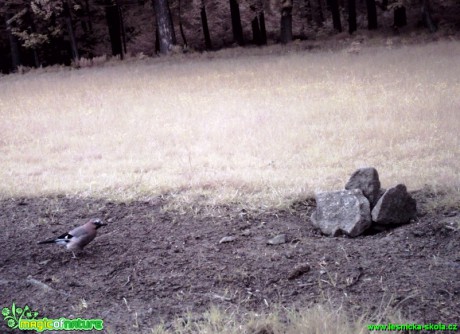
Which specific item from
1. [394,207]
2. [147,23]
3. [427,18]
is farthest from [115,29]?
[394,207]

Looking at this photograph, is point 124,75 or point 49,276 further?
point 124,75

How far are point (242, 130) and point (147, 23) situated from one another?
25594 millimetres

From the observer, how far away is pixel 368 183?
16.5ft

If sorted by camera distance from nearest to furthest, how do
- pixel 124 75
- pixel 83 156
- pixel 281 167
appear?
pixel 281 167 < pixel 83 156 < pixel 124 75

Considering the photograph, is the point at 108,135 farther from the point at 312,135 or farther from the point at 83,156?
the point at 312,135

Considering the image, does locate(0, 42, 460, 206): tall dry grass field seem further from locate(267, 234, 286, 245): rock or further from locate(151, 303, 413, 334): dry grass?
locate(151, 303, 413, 334): dry grass

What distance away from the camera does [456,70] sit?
41.5 feet

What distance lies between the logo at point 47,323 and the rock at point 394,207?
8.57 feet

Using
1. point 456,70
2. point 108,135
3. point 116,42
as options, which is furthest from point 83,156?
point 116,42

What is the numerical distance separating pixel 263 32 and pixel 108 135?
20563 mm

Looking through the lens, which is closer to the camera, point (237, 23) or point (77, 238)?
point (77, 238)

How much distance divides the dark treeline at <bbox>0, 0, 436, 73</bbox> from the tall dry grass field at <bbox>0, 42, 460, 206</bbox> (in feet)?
24.6

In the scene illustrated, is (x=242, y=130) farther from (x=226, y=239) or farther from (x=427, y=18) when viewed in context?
(x=427, y=18)

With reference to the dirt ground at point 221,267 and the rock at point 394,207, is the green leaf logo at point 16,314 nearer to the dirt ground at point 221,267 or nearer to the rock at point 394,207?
the dirt ground at point 221,267
